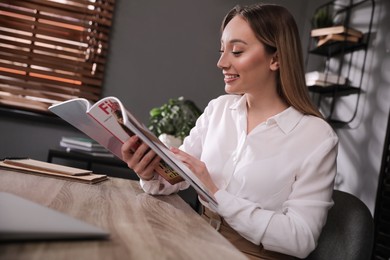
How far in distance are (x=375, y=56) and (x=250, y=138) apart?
1519 mm

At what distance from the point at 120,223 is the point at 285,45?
2.98 feet

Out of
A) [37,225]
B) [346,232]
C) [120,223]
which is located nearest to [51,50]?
[346,232]

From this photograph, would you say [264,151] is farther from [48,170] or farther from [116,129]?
[48,170]

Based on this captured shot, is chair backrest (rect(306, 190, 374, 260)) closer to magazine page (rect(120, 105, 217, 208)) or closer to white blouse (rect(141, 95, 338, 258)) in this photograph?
white blouse (rect(141, 95, 338, 258))

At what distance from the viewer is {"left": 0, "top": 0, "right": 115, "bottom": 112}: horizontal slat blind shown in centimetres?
305

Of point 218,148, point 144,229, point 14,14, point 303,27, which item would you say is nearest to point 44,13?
point 14,14

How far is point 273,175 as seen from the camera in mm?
1397

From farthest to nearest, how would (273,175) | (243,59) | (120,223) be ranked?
(243,59) → (273,175) → (120,223)

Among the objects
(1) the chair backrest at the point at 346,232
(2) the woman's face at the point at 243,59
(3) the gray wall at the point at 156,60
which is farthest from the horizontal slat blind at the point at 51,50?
(1) the chair backrest at the point at 346,232

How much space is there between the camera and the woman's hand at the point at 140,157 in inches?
48.2

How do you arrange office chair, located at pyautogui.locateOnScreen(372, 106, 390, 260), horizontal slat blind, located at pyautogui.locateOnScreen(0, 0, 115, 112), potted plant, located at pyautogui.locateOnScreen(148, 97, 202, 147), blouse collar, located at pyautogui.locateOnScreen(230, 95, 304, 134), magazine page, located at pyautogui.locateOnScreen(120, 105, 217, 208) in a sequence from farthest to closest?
1. horizontal slat blind, located at pyautogui.locateOnScreen(0, 0, 115, 112)
2. potted plant, located at pyautogui.locateOnScreen(148, 97, 202, 147)
3. office chair, located at pyautogui.locateOnScreen(372, 106, 390, 260)
4. blouse collar, located at pyautogui.locateOnScreen(230, 95, 304, 134)
5. magazine page, located at pyautogui.locateOnScreen(120, 105, 217, 208)

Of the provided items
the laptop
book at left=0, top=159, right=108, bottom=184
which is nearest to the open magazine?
book at left=0, top=159, right=108, bottom=184

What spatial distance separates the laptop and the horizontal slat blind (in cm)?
250

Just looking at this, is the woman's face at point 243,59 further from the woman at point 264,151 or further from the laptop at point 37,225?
the laptop at point 37,225
